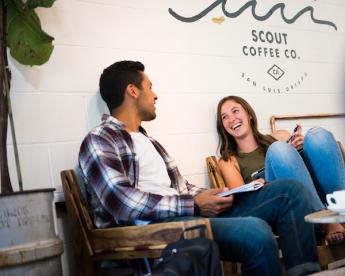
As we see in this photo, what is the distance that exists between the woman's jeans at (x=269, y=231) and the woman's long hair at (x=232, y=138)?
0.62 m

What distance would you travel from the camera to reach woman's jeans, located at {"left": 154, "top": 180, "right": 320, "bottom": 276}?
153 centimetres

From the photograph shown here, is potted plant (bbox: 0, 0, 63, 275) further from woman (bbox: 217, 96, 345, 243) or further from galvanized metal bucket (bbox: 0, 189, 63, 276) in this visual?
woman (bbox: 217, 96, 345, 243)

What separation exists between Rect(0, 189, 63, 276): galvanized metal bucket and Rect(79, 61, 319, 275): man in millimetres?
234

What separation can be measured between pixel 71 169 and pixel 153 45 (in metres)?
0.79

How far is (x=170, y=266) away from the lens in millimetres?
1174

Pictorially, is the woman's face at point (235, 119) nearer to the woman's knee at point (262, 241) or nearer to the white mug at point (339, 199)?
the woman's knee at point (262, 241)

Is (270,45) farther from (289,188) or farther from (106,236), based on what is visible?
(106,236)

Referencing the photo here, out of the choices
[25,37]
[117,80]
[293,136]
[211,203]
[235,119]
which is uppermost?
[25,37]

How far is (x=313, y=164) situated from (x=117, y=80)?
1.00m

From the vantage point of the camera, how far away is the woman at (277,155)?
6.86 ft

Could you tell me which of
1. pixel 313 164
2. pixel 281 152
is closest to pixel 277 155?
pixel 281 152

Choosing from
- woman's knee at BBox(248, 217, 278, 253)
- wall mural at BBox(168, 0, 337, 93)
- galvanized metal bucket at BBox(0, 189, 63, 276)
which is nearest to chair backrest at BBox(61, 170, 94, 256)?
galvanized metal bucket at BBox(0, 189, 63, 276)

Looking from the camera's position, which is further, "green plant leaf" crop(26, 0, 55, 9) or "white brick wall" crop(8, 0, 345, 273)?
"white brick wall" crop(8, 0, 345, 273)

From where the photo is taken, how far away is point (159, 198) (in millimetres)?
1703
